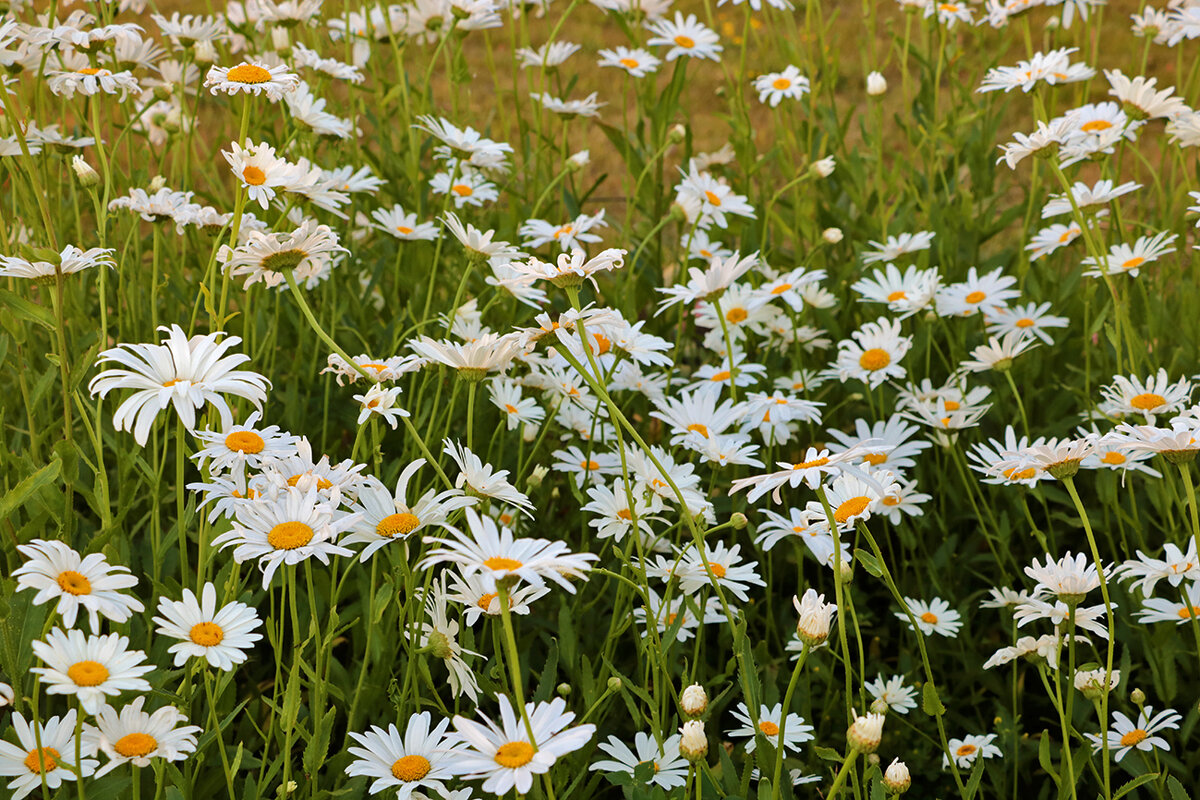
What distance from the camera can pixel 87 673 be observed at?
3.00ft

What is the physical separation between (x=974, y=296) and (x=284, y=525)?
1.27 meters

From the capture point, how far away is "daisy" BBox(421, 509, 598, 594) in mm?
801

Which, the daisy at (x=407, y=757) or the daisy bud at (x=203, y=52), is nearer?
the daisy at (x=407, y=757)

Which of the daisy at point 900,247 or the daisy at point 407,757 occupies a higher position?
the daisy at point 900,247

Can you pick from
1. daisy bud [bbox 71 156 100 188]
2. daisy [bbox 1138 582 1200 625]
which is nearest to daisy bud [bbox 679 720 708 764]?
daisy [bbox 1138 582 1200 625]

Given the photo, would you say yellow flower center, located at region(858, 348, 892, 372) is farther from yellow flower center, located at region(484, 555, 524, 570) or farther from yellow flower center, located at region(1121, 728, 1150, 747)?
yellow flower center, located at region(484, 555, 524, 570)

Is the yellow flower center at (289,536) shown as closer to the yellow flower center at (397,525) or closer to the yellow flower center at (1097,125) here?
the yellow flower center at (397,525)

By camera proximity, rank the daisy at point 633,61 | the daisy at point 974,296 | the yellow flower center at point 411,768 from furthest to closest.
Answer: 1. the daisy at point 633,61
2. the daisy at point 974,296
3. the yellow flower center at point 411,768

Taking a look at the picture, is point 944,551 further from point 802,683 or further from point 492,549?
point 492,549

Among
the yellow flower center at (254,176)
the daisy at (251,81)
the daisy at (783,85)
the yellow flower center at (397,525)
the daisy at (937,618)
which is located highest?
the daisy at (251,81)

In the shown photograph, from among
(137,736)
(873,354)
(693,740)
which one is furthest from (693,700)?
(873,354)

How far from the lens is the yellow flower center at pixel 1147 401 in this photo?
1.46m

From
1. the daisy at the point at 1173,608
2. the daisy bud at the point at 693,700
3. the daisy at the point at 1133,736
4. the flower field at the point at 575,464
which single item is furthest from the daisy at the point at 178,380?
the daisy at the point at 1173,608

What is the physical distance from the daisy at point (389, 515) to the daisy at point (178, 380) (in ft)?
0.45
